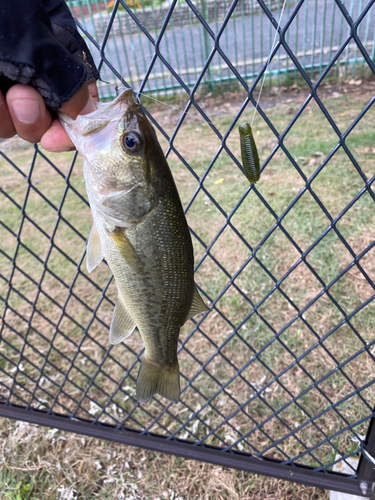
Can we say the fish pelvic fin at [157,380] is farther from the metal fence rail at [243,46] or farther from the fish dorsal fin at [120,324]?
the metal fence rail at [243,46]

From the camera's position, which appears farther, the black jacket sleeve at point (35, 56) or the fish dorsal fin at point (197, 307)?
the fish dorsal fin at point (197, 307)

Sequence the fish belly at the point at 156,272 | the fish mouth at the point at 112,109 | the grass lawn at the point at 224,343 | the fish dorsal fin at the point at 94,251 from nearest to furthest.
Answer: the fish mouth at the point at 112,109 → the fish belly at the point at 156,272 → the fish dorsal fin at the point at 94,251 → the grass lawn at the point at 224,343

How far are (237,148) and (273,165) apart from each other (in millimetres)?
790

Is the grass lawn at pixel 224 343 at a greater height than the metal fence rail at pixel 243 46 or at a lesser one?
lesser

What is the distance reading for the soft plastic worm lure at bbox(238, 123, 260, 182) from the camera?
3.34 feet

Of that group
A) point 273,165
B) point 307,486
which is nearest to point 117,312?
point 307,486

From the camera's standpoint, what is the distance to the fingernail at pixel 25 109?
77 cm

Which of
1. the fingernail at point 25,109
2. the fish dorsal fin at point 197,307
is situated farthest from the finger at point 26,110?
the fish dorsal fin at point 197,307

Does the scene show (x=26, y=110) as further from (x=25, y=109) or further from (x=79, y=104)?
(x=79, y=104)

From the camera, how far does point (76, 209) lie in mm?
4488

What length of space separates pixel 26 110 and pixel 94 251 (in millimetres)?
452

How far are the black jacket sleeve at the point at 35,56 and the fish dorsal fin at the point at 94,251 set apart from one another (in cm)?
41

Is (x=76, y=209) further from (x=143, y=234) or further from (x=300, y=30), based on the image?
(x=300, y=30)

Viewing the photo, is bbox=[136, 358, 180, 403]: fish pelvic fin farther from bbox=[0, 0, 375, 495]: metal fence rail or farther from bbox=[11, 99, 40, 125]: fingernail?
bbox=[11, 99, 40, 125]: fingernail
